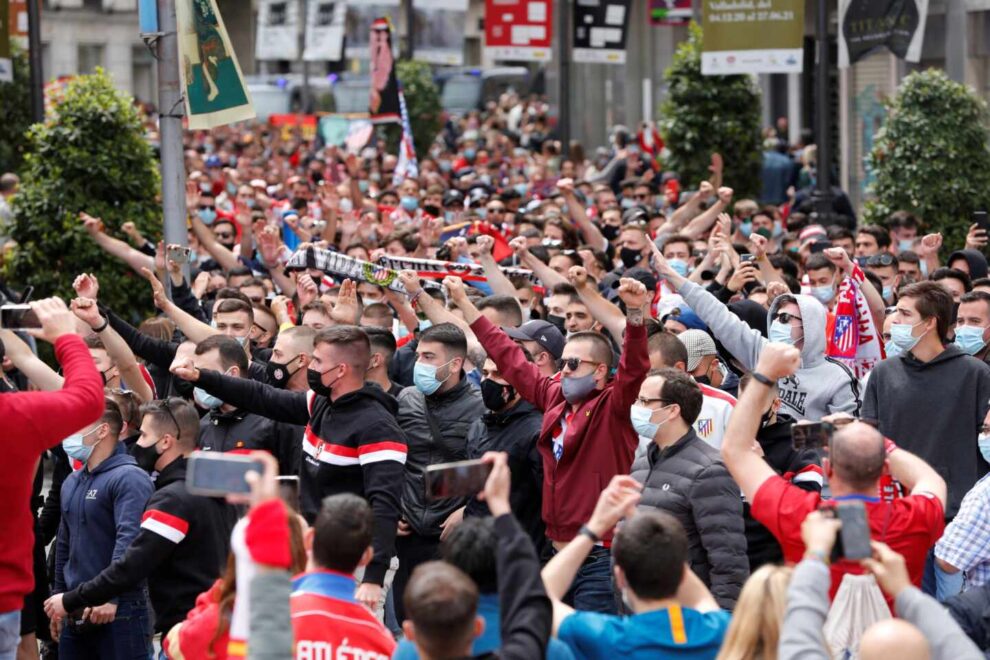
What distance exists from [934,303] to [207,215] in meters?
11.4

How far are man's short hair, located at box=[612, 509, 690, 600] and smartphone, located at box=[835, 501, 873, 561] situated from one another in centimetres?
55

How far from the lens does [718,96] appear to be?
20781 millimetres

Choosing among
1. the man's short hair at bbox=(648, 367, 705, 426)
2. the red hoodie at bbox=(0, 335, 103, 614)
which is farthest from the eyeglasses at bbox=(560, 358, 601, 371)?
the red hoodie at bbox=(0, 335, 103, 614)

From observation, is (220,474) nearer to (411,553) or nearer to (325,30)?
(411,553)

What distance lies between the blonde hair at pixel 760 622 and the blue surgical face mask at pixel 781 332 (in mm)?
3803

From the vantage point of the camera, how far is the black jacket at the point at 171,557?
6.83m

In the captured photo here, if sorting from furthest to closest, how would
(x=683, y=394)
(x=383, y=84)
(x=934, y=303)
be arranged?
1. (x=383, y=84)
2. (x=934, y=303)
3. (x=683, y=394)

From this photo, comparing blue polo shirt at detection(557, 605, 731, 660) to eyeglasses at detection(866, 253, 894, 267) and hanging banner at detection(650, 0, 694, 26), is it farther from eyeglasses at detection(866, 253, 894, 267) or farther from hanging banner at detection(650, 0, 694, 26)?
hanging banner at detection(650, 0, 694, 26)

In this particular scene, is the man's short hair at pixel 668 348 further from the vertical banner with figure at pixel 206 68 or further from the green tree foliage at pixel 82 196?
the green tree foliage at pixel 82 196

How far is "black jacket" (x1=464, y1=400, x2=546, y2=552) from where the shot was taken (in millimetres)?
7828

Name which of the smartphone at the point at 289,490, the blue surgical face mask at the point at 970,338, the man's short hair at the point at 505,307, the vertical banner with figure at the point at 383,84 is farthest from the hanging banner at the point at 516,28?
the smartphone at the point at 289,490

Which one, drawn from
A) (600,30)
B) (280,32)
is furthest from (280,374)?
(280,32)

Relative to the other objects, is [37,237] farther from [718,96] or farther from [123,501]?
[718,96]

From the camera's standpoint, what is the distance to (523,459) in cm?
785
